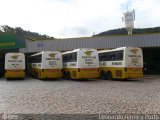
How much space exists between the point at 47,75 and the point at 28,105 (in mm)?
17609

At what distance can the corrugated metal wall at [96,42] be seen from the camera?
38188 mm

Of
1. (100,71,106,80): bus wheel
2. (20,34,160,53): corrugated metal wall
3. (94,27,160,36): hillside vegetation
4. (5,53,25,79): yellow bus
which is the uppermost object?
(94,27,160,36): hillside vegetation

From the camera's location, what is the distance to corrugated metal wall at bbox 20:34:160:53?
125 feet

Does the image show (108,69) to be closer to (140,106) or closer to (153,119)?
(140,106)

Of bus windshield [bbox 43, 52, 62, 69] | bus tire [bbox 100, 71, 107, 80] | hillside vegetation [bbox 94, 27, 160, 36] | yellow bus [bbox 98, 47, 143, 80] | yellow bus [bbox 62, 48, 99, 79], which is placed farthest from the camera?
hillside vegetation [bbox 94, 27, 160, 36]

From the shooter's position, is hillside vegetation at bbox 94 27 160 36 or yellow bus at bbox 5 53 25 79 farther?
hillside vegetation at bbox 94 27 160 36

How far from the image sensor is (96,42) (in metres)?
39.8

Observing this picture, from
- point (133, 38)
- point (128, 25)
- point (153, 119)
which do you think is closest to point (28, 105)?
point (153, 119)

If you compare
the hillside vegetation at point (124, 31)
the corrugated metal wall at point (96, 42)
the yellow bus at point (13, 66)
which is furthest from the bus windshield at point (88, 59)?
the hillside vegetation at point (124, 31)

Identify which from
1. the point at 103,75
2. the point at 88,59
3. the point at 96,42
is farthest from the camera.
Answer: the point at 96,42

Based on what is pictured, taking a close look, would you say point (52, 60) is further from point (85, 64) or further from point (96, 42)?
point (96, 42)

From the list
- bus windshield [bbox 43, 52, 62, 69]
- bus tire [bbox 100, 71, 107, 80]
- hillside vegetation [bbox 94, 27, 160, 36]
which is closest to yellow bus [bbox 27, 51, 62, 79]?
bus windshield [bbox 43, 52, 62, 69]

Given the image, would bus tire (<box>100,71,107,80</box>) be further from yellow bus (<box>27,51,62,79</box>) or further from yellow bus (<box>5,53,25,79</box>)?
yellow bus (<box>5,53,25,79</box>)

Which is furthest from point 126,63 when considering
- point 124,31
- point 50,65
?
point 124,31
